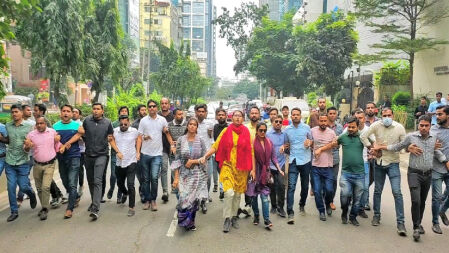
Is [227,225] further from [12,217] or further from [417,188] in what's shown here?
[12,217]

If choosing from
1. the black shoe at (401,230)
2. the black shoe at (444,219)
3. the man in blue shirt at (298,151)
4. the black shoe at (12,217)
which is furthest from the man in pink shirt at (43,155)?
the black shoe at (444,219)

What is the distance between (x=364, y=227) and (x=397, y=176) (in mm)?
899

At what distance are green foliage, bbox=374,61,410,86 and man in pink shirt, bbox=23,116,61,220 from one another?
2431 centimetres

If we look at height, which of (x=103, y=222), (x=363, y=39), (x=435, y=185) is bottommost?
(x=103, y=222)

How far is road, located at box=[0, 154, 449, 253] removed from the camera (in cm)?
520

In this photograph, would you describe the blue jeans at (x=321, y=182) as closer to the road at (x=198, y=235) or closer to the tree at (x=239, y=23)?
the road at (x=198, y=235)

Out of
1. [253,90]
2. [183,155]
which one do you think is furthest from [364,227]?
[253,90]

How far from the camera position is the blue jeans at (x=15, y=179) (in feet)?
21.0

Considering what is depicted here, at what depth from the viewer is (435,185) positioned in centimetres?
580

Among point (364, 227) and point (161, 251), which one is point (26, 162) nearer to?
point (161, 251)

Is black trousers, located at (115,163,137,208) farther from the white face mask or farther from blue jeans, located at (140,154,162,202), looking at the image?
the white face mask

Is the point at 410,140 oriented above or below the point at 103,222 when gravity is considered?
above

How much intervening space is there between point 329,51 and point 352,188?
88.5 feet

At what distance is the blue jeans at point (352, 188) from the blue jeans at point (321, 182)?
29 centimetres
